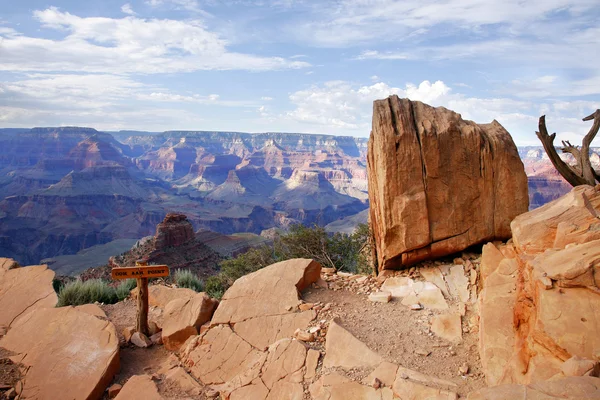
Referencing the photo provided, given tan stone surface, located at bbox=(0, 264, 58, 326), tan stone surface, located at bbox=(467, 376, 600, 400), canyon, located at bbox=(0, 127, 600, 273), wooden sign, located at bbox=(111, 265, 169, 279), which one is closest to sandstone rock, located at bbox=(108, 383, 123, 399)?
wooden sign, located at bbox=(111, 265, 169, 279)

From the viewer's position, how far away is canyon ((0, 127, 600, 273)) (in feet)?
287

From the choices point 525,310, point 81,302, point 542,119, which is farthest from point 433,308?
point 81,302

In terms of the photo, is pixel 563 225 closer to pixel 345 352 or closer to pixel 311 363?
pixel 345 352

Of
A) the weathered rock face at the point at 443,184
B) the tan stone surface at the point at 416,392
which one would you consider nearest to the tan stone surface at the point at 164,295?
the weathered rock face at the point at 443,184

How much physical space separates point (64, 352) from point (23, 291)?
4.97 meters

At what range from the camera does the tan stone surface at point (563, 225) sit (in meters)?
6.51

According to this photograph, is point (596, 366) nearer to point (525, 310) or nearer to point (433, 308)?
point (525, 310)

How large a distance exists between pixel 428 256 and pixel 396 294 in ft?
4.53

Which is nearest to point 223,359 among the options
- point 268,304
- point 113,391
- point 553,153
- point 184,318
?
point 268,304

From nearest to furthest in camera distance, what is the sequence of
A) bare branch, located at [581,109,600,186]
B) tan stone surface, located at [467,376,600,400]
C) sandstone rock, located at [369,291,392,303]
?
tan stone surface, located at [467,376,600,400]
sandstone rock, located at [369,291,392,303]
bare branch, located at [581,109,600,186]

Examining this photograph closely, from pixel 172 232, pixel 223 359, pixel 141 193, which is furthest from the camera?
pixel 141 193

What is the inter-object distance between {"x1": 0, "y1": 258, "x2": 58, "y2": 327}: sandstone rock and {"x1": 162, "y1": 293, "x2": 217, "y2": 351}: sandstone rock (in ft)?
13.2

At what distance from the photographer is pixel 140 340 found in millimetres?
10180

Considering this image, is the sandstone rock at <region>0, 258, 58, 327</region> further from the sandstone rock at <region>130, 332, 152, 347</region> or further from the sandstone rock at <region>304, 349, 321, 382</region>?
the sandstone rock at <region>304, 349, 321, 382</region>
